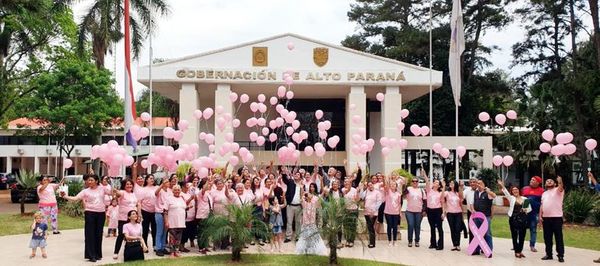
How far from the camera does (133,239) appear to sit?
29.2 ft

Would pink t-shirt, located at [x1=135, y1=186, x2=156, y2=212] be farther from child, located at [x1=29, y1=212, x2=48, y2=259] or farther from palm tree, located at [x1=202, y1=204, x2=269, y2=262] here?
child, located at [x1=29, y1=212, x2=48, y2=259]

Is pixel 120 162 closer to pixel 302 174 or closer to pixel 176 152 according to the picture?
pixel 176 152

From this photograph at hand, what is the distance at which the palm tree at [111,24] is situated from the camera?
2373cm

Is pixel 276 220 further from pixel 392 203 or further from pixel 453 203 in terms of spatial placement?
pixel 453 203

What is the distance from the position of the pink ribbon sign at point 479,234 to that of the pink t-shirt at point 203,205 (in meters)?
4.55

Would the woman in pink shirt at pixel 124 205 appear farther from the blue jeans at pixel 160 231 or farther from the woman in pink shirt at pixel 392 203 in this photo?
the woman in pink shirt at pixel 392 203

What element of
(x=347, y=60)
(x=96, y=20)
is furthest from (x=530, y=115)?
(x=96, y=20)

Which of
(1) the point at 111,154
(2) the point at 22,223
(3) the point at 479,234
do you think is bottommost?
(2) the point at 22,223

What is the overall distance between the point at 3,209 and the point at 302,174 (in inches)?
537

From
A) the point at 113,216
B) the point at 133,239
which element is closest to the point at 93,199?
the point at 133,239

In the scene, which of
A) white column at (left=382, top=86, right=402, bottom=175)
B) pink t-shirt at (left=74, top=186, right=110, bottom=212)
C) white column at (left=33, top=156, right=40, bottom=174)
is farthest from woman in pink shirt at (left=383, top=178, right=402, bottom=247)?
white column at (left=33, top=156, right=40, bottom=174)

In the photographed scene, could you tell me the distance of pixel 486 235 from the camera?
9.98m

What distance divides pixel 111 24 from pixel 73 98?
636cm

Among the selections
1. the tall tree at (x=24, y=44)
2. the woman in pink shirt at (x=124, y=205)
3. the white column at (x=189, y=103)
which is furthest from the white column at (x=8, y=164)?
the woman in pink shirt at (x=124, y=205)
